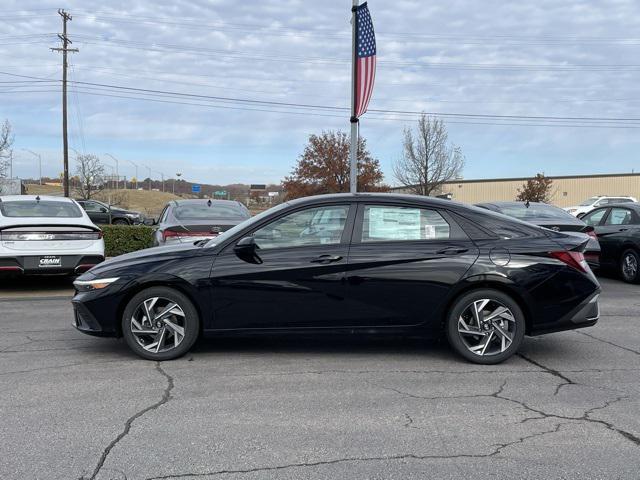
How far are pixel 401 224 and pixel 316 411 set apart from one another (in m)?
2.01

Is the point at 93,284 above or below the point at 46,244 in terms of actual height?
below

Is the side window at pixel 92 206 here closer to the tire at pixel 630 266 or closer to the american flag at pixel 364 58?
the american flag at pixel 364 58

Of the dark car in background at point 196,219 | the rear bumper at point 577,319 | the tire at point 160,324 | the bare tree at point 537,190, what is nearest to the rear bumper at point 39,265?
the dark car in background at point 196,219

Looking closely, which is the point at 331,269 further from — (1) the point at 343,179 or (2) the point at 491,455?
(1) the point at 343,179

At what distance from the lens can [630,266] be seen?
35.7 ft

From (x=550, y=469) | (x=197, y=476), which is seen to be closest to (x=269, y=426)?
(x=197, y=476)

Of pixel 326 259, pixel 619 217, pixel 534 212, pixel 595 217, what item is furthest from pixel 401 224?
pixel 595 217

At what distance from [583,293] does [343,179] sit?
2760 centimetres

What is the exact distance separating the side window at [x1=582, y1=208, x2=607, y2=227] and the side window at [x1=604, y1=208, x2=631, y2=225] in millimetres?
264

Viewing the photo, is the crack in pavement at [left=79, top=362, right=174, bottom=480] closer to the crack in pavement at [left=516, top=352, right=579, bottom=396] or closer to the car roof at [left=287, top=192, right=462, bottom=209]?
the car roof at [left=287, top=192, right=462, bottom=209]

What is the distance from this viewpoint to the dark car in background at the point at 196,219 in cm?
921

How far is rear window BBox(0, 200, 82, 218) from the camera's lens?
9.65 m

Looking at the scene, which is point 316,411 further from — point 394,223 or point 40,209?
point 40,209

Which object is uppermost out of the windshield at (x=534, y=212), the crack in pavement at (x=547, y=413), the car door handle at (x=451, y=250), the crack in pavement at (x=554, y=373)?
the windshield at (x=534, y=212)
